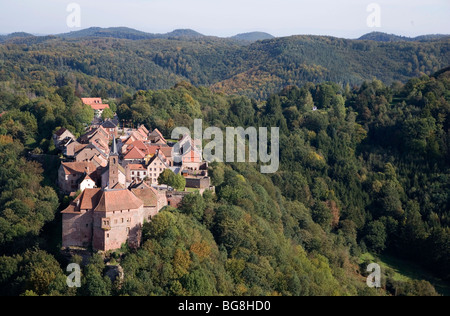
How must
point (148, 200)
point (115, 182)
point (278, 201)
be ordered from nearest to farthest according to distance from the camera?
point (148, 200) < point (115, 182) < point (278, 201)

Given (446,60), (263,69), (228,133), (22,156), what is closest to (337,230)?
(228,133)

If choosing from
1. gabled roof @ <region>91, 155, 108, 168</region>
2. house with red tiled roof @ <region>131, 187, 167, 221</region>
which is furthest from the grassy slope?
gabled roof @ <region>91, 155, 108, 168</region>

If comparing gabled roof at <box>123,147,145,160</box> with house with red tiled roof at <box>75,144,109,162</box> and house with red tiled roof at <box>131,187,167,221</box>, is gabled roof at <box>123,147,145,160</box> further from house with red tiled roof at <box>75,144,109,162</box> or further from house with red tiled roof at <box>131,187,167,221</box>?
house with red tiled roof at <box>131,187,167,221</box>

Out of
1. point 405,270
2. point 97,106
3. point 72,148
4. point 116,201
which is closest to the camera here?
point 116,201

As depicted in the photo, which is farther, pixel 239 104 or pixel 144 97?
pixel 239 104

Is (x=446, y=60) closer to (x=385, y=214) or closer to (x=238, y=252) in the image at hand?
(x=385, y=214)

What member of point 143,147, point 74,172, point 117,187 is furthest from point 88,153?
point 117,187

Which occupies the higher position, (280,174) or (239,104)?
(239,104)

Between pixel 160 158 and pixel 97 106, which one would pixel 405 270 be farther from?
pixel 97 106
